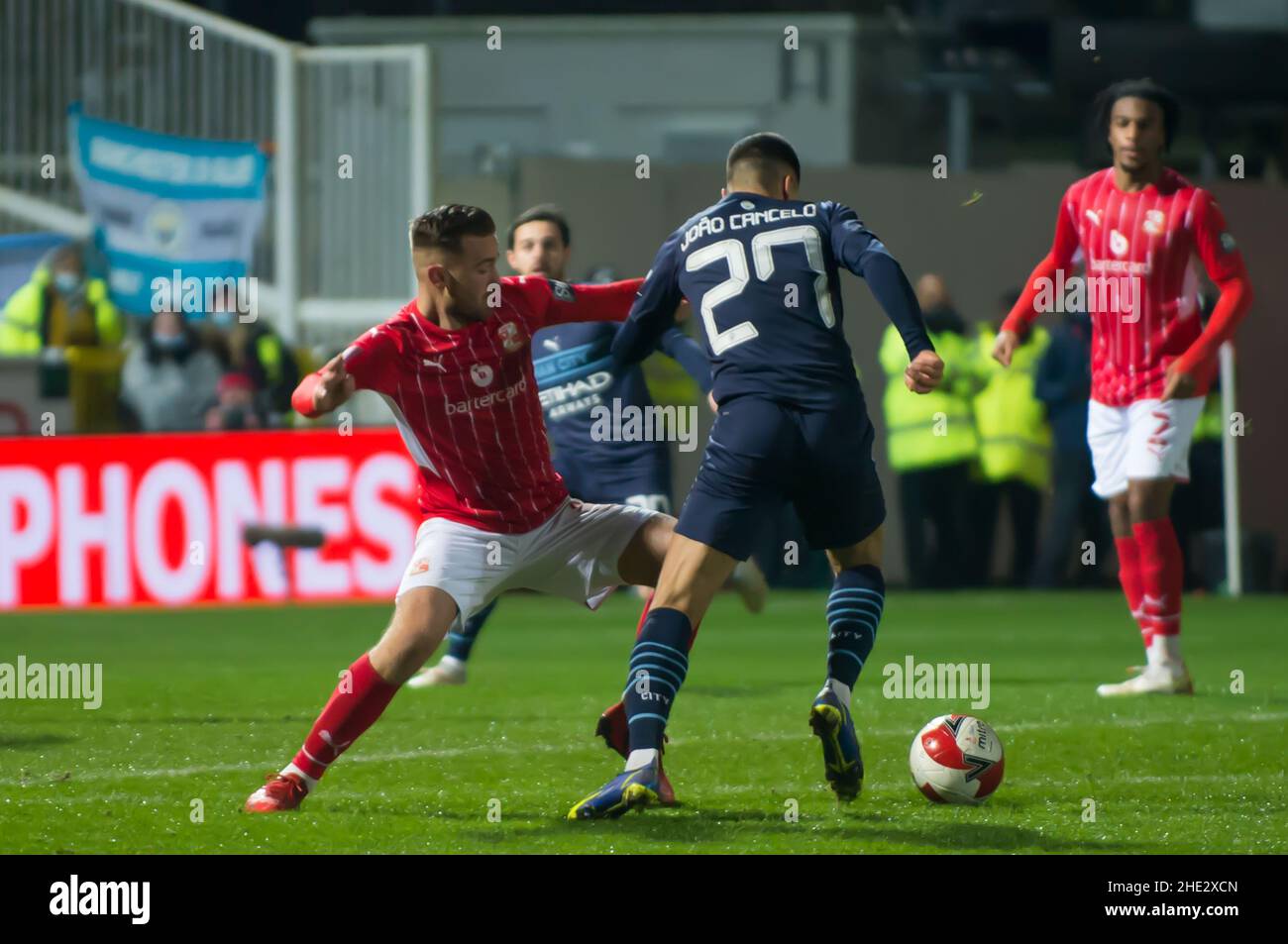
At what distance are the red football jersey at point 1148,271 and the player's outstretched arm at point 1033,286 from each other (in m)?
0.13

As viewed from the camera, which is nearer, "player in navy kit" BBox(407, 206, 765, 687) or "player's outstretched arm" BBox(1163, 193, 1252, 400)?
"player's outstretched arm" BBox(1163, 193, 1252, 400)

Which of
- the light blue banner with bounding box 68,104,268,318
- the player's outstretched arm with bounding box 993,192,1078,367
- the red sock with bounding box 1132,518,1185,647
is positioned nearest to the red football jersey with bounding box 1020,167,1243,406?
the player's outstretched arm with bounding box 993,192,1078,367

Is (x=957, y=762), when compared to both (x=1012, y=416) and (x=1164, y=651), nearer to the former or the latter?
(x=1164, y=651)

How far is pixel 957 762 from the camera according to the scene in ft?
20.6

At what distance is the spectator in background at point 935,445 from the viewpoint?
15570mm

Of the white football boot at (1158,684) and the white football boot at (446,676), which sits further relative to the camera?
the white football boot at (446,676)

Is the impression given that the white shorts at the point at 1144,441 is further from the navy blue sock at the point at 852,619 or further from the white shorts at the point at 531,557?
the white shorts at the point at 531,557

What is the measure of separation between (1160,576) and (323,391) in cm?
423

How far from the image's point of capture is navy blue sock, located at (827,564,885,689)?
632 centimetres

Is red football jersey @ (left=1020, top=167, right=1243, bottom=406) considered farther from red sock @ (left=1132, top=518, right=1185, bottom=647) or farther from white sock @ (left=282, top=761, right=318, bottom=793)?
white sock @ (left=282, top=761, right=318, bottom=793)

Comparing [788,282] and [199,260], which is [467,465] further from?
[199,260]

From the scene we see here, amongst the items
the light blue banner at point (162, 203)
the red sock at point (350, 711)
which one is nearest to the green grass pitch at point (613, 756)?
the red sock at point (350, 711)

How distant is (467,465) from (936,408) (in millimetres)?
9709

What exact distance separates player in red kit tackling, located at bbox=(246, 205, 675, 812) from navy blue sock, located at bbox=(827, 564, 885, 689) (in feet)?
1.71
